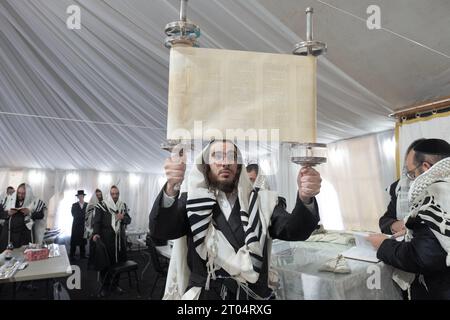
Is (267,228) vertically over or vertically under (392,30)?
under

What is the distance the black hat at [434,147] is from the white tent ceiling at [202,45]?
2.50 ft

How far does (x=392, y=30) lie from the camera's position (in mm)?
1849

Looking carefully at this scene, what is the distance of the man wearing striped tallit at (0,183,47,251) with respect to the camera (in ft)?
11.3

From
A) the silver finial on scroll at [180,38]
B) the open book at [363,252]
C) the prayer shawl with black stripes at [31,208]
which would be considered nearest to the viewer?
the silver finial on scroll at [180,38]

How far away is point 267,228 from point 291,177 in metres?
4.40

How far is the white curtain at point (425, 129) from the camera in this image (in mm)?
2686

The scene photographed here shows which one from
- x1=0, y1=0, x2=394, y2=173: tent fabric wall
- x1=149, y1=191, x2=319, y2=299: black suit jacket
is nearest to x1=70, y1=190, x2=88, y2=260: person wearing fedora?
x1=0, y1=0, x2=394, y2=173: tent fabric wall

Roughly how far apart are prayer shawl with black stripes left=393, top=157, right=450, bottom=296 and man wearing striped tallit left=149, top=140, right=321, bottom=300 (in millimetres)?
573

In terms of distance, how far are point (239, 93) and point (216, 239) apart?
45 cm

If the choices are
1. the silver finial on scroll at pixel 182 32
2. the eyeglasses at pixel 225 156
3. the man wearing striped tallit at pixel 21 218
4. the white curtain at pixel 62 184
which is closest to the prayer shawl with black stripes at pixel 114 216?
the man wearing striped tallit at pixel 21 218

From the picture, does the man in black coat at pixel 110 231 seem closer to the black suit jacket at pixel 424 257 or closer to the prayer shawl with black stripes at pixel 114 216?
the prayer shawl with black stripes at pixel 114 216

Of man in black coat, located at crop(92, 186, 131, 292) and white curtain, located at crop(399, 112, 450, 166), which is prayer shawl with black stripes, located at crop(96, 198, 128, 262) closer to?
man in black coat, located at crop(92, 186, 131, 292)

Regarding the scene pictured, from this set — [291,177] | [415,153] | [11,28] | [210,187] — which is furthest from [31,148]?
[415,153]
